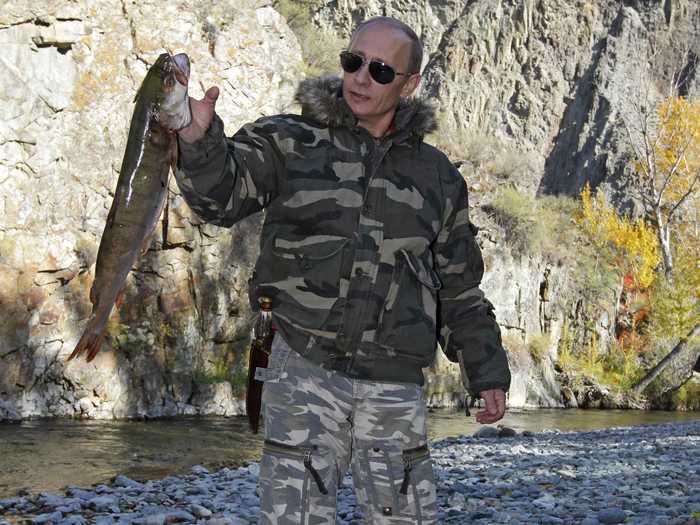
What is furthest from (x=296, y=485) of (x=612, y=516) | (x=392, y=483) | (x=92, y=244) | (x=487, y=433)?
(x=92, y=244)

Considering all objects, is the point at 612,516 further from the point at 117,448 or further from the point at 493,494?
the point at 117,448

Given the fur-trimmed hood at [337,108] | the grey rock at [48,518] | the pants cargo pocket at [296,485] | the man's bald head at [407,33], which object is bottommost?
the grey rock at [48,518]

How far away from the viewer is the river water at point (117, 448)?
9688 millimetres

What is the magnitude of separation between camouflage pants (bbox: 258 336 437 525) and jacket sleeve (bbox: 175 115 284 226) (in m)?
0.51

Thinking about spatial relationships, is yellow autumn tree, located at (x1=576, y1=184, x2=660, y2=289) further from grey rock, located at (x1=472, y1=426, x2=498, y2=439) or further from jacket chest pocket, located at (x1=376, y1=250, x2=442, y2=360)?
jacket chest pocket, located at (x1=376, y1=250, x2=442, y2=360)

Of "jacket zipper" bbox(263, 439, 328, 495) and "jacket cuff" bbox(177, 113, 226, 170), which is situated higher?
"jacket cuff" bbox(177, 113, 226, 170)

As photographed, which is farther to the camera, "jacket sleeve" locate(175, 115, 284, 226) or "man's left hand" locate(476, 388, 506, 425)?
"man's left hand" locate(476, 388, 506, 425)

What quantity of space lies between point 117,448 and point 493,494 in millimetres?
6867

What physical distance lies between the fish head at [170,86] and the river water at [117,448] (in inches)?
282

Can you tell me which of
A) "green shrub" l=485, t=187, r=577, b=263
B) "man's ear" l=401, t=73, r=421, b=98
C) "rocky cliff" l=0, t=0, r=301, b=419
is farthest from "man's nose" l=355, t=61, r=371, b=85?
"green shrub" l=485, t=187, r=577, b=263

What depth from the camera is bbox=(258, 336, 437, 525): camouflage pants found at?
2.65 metres

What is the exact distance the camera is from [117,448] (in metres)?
12.2

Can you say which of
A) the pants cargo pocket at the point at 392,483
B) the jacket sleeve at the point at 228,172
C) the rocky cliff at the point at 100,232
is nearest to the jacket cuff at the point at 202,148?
the jacket sleeve at the point at 228,172

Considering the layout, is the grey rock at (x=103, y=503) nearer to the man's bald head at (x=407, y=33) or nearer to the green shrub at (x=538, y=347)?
the man's bald head at (x=407, y=33)
